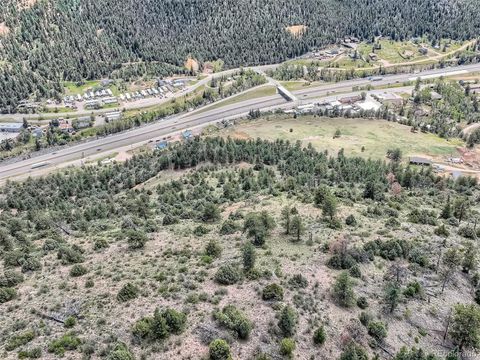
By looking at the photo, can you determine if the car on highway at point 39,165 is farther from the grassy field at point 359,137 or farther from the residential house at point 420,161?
the residential house at point 420,161

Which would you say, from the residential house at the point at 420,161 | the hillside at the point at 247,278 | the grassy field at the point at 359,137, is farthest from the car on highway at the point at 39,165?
the residential house at the point at 420,161

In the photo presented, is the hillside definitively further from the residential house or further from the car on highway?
the car on highway

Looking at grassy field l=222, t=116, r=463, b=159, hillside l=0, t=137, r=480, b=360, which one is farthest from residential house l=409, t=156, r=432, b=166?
hillside l=0, t=137, r=480, b=360

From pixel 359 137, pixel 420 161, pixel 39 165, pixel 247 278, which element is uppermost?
pixel 247 278

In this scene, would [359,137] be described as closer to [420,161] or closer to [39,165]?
[420,161]

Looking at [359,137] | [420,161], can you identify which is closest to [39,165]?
[359,137]

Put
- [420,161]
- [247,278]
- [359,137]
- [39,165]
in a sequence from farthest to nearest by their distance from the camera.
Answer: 1. [359,137]
2. [39,165]
3. [420,161]
4. [247,278]
